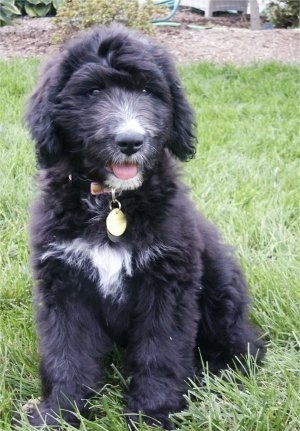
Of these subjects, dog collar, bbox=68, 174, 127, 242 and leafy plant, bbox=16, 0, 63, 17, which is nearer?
dog collar, bbox=68, 174, 127, 242

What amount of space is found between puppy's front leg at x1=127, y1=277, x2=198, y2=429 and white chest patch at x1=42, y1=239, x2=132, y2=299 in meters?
0.14

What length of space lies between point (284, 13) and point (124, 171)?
1228cm

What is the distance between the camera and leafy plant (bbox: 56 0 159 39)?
8828mm

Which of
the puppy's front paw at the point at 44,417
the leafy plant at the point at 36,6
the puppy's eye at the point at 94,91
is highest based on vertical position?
the puppy's eye at the point at 94,91

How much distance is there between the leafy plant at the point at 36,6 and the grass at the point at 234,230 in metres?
5.30

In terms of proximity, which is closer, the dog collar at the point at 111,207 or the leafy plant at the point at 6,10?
the dog collar at the point at 111,207

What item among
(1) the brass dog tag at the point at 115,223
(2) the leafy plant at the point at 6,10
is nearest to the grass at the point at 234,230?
(1) the brass dog tag at the point at 115,223

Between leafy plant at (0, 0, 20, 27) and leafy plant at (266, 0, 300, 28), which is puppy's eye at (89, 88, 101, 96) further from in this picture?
leafy plant at (266, 0, 300, 28)

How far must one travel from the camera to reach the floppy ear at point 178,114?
2.89m

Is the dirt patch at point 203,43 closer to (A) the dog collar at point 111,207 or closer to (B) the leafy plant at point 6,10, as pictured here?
(B) the leafy plant at point 6,10

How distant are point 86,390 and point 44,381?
0.18m

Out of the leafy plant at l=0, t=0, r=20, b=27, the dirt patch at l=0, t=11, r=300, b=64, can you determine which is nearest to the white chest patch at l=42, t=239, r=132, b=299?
the dirt patch at l=0, t=11, r=300, b=64

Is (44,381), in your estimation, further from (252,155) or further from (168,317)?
(252,155)

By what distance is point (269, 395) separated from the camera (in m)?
2.57
